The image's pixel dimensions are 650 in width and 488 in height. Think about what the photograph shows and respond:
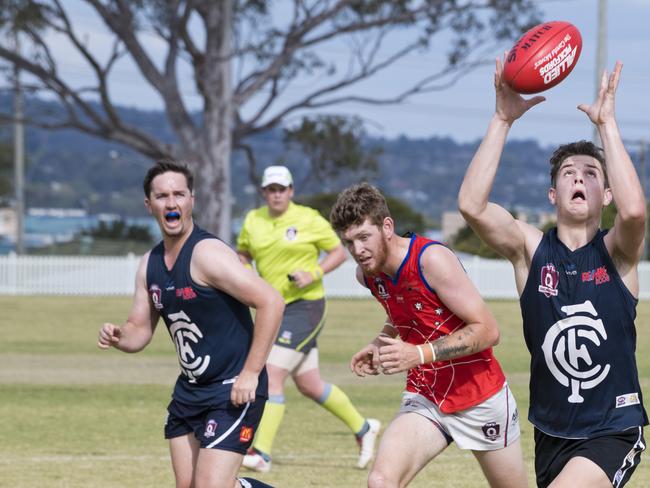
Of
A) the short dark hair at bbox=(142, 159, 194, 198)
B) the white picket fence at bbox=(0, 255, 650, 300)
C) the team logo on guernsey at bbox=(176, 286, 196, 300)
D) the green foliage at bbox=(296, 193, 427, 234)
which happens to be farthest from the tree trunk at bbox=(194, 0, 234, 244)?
the team logo on guernsey at bbox=(176, 286, 196, 300)

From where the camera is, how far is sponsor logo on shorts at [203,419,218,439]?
5875 millimetres

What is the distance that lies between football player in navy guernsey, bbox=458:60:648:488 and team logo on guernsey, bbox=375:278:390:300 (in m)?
0.56

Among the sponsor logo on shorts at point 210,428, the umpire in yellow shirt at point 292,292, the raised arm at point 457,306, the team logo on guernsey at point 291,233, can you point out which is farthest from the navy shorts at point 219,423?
the team logo on guernsey at point 291,233

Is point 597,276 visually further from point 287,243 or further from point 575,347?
point 287,243

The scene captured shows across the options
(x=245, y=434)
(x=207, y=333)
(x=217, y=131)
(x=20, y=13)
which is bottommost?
(x=245, y=434)

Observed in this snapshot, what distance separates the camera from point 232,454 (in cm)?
588

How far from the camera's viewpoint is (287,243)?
1023cm

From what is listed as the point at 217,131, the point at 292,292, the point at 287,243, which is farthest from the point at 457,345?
the point at 217,131

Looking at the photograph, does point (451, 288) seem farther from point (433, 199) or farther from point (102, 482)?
point (433, 199)

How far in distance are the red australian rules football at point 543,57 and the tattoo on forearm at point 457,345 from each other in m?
1.10

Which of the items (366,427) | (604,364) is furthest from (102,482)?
(604,364)

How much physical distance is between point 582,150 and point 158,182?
204 cm

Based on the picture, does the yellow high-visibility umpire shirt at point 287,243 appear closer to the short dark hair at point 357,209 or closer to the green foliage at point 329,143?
the short dark hair at point 357,209

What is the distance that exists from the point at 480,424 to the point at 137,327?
1.82m
